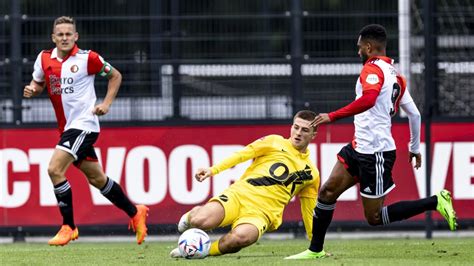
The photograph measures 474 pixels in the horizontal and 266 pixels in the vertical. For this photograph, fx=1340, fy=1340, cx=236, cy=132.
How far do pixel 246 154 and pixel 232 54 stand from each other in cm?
518

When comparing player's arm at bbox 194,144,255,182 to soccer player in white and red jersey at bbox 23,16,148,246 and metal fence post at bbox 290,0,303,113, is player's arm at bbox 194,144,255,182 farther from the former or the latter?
metal fence post at bbox 290,0,303,113

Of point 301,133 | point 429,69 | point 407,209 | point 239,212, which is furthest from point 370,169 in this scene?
point 429,69

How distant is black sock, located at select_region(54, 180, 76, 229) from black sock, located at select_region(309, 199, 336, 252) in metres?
2.36

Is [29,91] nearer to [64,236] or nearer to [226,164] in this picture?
[64,236]

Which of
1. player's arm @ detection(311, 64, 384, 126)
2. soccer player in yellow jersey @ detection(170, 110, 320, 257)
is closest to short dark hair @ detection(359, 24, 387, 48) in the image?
player's arm @ detection(311, 64, 384, 126)

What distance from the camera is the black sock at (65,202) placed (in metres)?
12.4

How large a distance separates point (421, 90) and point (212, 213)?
19.3 feet

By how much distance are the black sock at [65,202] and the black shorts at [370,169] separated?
265 centimetres

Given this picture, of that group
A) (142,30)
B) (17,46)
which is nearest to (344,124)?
(142,30)

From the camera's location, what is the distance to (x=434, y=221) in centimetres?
1598

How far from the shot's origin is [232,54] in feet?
53.7

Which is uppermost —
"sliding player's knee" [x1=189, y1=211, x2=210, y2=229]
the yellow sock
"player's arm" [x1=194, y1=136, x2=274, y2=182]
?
"player's arm" [x1=194, y1=136, x2=274, y2=182]

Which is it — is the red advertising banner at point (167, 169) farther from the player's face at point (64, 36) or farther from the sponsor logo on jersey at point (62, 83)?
the player's face at point (64, 36)

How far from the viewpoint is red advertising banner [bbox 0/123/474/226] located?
15781 millimetres
